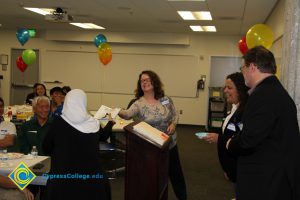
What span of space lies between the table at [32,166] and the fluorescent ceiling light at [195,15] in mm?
5242

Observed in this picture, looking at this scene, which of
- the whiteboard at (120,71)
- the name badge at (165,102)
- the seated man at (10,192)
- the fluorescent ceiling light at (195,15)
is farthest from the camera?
the whiteboard at (120,71)

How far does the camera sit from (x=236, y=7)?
23.0 feet

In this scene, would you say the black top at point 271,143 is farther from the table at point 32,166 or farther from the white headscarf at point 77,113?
the table at point 32,166

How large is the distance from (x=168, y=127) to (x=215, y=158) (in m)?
3.68

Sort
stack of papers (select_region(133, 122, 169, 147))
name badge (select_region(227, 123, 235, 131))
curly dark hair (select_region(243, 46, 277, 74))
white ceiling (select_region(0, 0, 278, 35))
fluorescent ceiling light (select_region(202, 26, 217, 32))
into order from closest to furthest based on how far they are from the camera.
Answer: curly dark hair (select_region(243, 46, 277, 74))
name badge (select_region(227, 123, 235, 131))
stack of papers (select_region(133, 122, 169, 147))
white ceiling (select_region(0, 0, 278, 35))
fluorescent ceiling light (select_region(202, 26, 217, 32))

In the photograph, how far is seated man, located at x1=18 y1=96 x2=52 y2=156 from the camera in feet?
13.0

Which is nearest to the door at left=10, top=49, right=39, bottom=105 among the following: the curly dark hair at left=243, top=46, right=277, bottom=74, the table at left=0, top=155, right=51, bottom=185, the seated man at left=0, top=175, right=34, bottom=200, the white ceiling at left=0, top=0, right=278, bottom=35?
the white ceiling at left=0, top=0, right=278, bottom=35

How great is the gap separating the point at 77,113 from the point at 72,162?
1.15 feet

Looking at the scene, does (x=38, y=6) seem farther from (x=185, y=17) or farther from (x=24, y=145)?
(x=24, y=145)

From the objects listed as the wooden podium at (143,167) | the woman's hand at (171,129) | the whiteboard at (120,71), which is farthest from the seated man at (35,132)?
the whiteboard at (120,71)

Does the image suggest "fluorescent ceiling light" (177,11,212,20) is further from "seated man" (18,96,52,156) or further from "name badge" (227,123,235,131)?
"name badge" (227,123,235,131)

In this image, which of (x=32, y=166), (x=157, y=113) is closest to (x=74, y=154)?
(x=32, y=166)

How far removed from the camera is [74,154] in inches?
108

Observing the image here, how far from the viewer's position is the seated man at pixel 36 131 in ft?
13.0
